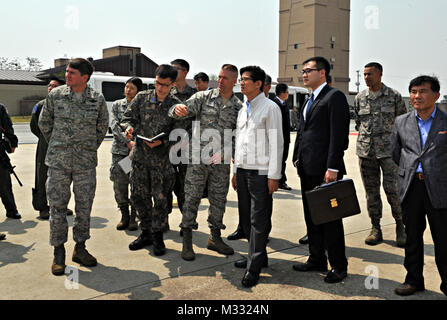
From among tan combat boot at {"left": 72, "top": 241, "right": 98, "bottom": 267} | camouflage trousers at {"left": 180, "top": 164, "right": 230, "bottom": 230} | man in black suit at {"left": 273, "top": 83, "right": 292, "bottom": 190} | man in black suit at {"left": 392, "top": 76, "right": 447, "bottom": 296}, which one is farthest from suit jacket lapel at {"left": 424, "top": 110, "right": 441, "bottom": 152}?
tan combat boot at {"left": 72, "top": 241, "right": 98, "bottom": 267}

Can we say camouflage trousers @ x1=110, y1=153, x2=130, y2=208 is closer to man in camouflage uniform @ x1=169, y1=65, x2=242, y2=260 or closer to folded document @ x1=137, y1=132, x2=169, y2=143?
folded document @ x1=137, y1=132, x2=169, y2=143

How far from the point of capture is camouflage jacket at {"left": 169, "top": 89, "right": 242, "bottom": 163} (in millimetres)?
4160

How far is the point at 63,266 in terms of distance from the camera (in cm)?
376

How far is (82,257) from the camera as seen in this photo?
397 cm

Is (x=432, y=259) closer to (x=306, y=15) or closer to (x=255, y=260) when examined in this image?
(x=255, y=260)

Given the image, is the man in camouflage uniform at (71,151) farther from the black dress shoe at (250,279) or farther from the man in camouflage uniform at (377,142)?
the man in camouflage uniform at (377,142)

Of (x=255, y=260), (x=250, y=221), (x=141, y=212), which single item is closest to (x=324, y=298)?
(x=255, y=260)

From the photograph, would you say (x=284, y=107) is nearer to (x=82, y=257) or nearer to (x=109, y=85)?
(x=82, y=257)

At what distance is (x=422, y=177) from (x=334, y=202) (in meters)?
0.73

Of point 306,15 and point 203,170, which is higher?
point 306,15

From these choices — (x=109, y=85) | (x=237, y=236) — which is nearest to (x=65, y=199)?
(x=237, y=236)

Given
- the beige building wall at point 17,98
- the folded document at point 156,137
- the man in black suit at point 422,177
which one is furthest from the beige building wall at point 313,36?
the man in black suit at point 422,177

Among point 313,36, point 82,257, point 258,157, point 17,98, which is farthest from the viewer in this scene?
point 313,36

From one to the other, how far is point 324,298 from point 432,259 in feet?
5.28
